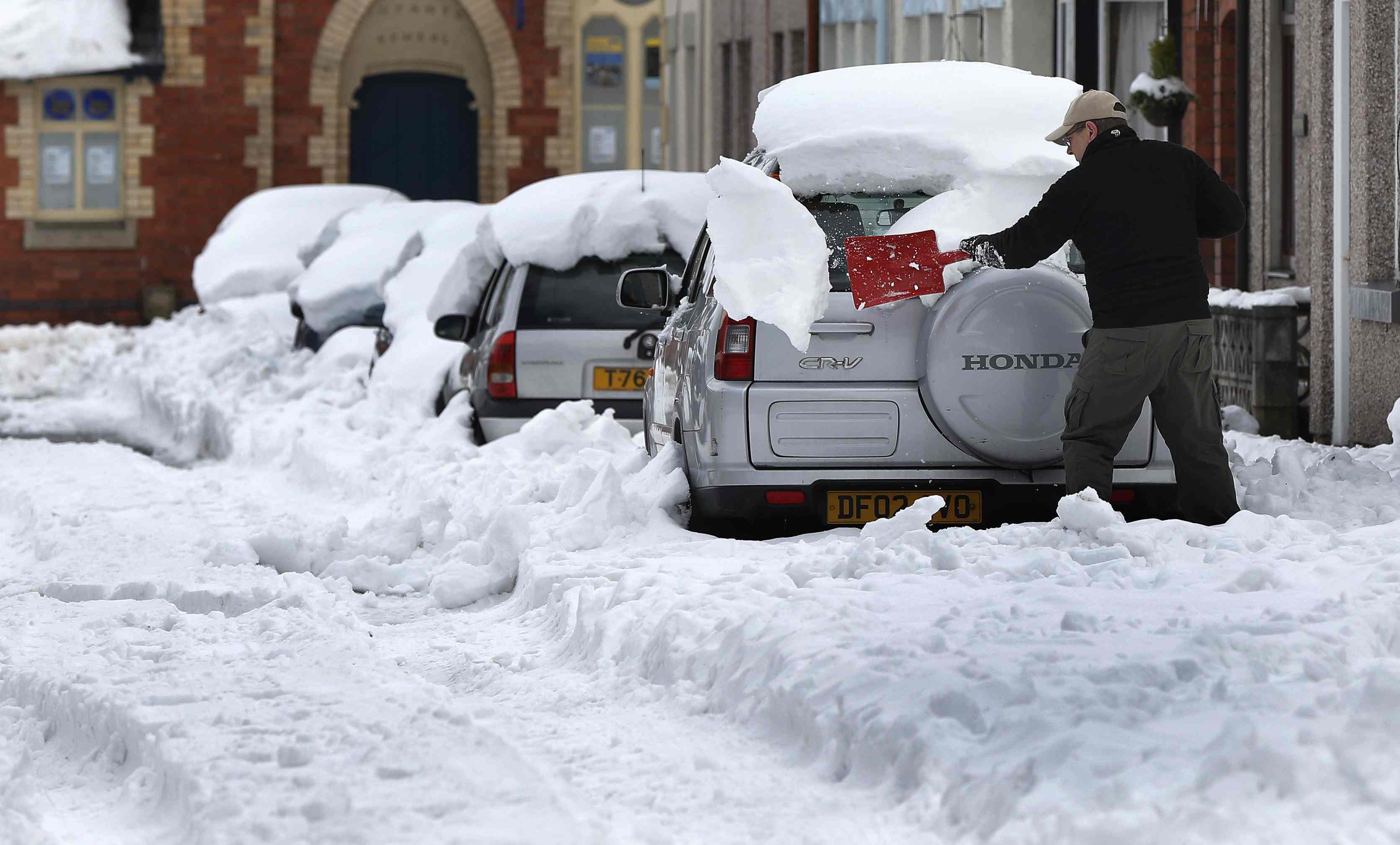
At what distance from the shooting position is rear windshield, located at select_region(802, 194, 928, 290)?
791 centimetres

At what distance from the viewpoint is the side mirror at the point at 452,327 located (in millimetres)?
13352

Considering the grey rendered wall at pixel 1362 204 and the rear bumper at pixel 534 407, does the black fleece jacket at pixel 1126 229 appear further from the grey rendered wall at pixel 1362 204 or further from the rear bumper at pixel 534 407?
the rear bumper at pixel 534 407

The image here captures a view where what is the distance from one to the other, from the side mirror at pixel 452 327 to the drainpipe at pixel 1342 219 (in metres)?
5.68

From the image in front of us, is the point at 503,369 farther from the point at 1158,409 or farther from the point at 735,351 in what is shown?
the point at 1158,409

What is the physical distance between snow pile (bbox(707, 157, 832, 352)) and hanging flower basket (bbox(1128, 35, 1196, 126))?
928 cm

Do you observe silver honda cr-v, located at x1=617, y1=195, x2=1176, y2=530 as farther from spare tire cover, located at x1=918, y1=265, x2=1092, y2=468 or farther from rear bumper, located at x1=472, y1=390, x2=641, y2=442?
rear bumper, located at x1=472, y1=390, x2=641, y2=442

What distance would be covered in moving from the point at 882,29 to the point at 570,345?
12316 millimetres

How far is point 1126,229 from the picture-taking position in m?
7.42

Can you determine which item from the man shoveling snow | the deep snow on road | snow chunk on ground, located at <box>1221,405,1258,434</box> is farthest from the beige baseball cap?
snow chunk on ground, located at <box>1221,405,1258,434</box>

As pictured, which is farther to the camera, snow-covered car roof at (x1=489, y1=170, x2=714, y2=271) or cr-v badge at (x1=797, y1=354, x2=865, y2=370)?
snow-covered car roof at (x1=489, y1=170, x2=714, y2=271)

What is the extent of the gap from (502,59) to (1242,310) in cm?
2624

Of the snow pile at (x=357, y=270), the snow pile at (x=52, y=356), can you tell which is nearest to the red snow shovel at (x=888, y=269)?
the snow pile at (x=357, y=270)

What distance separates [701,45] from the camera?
3180 cm

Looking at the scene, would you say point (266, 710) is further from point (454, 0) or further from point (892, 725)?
point (454, 0)
